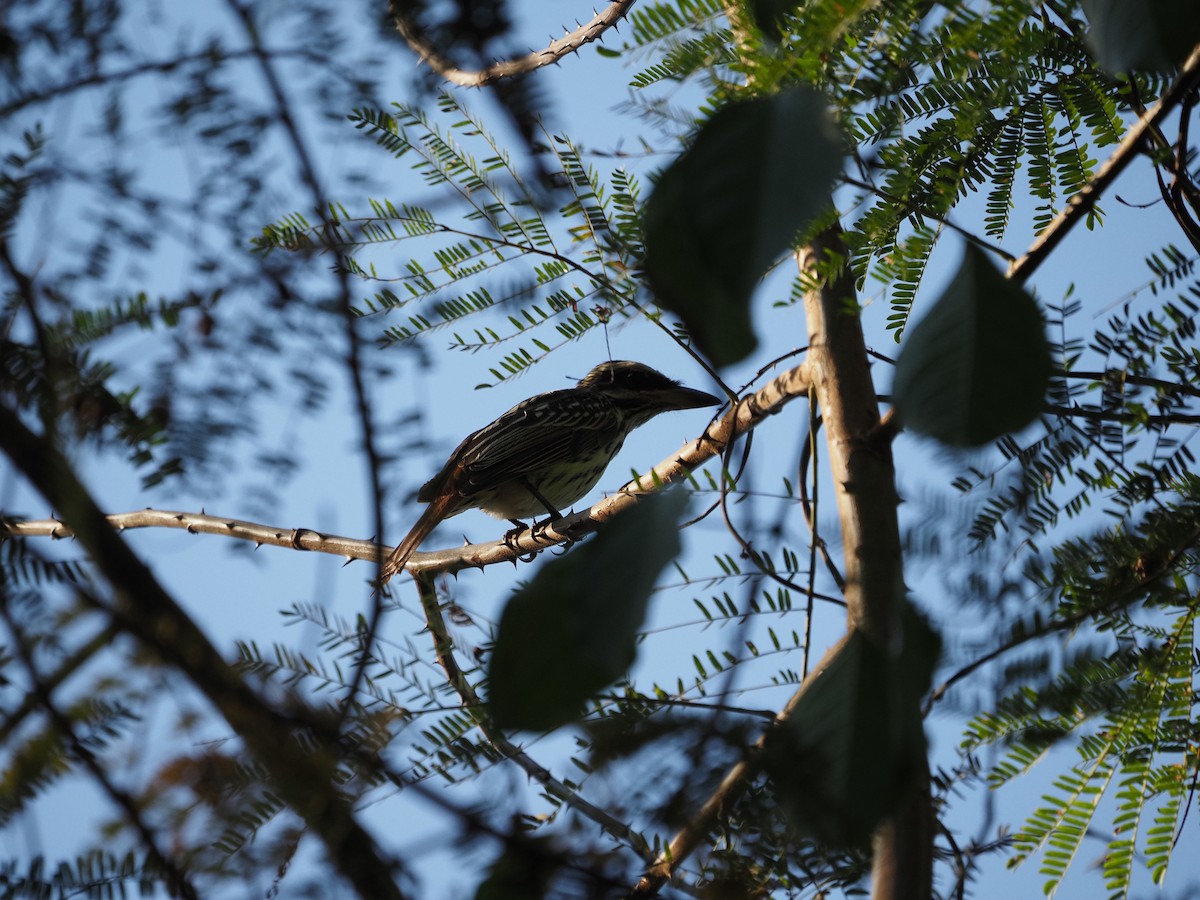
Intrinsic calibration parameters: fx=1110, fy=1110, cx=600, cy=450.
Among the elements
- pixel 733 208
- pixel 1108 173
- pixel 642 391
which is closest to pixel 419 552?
pixel 642 391

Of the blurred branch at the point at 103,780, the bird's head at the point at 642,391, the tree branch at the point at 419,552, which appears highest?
the bird's head at the point at 642,391

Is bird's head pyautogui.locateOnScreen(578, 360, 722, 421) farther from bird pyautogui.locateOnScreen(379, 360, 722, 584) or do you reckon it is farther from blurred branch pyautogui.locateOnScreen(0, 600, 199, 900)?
blurred branch pyautogui.locateOnScreen(0, 600, 199, 900)

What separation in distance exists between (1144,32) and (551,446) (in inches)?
182

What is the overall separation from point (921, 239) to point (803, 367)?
1.36 ft

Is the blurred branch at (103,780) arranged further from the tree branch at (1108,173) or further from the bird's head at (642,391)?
the bird's head at (642,391)

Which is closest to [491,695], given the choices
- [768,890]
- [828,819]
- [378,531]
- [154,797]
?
[378,531]

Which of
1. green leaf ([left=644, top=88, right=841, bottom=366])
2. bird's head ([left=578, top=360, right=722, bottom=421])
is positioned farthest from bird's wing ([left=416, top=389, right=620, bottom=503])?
green leaf ([left=644, top=88, right=841, bottom=366])

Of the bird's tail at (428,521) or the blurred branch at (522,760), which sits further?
the bird's tail at (428,521)

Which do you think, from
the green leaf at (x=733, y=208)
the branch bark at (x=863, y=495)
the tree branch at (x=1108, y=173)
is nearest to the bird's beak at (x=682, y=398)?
the branch bark at (x=863, y=495)

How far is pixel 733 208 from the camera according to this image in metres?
1.20

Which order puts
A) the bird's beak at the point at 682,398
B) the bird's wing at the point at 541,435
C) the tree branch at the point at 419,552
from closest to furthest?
the tree branch at the point at 419,552
the bird's wing at the point at 541,435
the bird's beak at the point at 682,398

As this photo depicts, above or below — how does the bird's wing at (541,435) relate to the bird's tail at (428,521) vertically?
above

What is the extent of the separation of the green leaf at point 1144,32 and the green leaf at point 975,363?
28 cm

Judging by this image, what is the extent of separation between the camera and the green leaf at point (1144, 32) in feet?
4.07
